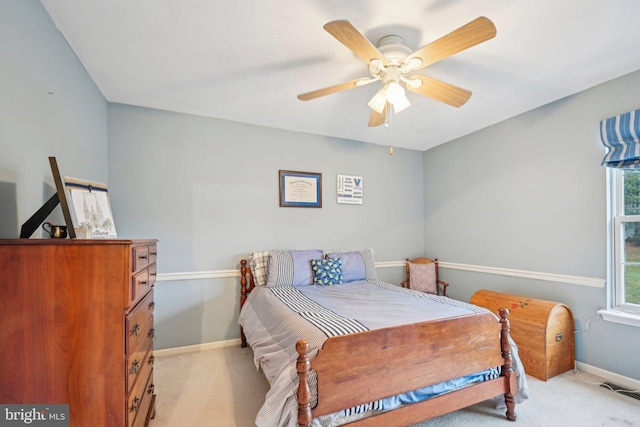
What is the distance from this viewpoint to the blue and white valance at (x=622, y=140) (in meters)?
2.27

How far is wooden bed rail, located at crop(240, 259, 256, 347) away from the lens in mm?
3225

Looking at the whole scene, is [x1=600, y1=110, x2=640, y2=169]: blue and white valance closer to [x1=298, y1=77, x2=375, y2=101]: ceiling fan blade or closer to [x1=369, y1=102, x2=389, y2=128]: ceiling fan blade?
[x1=369, y1=102, x2=389, y2=128]: ceiling fan blade

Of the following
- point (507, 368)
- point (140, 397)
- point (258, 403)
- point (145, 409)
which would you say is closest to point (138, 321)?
point (140, 397)

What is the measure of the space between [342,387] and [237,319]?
2.09 metres

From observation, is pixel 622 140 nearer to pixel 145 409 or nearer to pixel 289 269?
pixel 289 269

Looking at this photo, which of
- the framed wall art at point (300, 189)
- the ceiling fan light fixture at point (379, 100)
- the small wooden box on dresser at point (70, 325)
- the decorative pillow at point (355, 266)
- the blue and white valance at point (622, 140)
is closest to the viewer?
the small wooden box on dresser at point (70, 325)

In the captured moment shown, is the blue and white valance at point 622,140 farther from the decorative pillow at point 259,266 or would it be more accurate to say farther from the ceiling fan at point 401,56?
the decorative pillow at point 259,266

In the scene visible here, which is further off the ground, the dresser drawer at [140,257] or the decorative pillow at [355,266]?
the dresser drawer at [140,257]

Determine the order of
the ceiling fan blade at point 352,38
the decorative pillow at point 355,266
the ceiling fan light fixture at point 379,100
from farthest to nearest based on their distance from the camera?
the decorative pillow at point 355,266 → the ceiling fan light fixture at point 379,100 → the ceiling fan blade at point 352,38

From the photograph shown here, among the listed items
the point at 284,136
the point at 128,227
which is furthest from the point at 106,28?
the point at 284,136

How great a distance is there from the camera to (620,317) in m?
2.35

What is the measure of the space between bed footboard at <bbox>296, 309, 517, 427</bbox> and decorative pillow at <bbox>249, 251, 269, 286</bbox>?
1785mm

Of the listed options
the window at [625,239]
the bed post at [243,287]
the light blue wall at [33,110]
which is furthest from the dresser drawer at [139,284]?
the window at [625,239]

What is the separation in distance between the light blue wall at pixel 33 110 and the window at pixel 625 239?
13.4 ft
